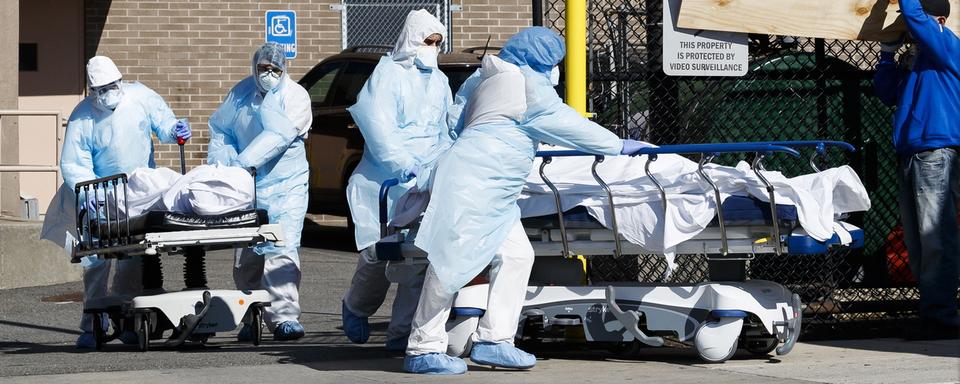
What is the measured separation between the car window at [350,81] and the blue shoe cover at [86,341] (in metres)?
5.52

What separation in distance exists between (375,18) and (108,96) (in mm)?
9501

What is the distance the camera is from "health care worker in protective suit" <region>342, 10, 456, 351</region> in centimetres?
845

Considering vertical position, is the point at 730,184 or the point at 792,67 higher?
the point at 792,67

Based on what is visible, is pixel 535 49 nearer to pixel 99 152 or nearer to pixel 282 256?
pixel 282 256

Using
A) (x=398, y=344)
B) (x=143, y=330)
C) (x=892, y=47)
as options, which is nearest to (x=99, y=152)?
(x=143, y=330)

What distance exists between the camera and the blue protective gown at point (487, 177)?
7.27m

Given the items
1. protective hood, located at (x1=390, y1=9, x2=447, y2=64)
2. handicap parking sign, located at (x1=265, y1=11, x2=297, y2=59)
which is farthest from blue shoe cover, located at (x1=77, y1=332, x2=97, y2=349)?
handicap parking sign, located at (x1=265, y1=11, x2=297, y2=59)

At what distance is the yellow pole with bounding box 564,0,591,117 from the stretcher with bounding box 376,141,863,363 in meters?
0.96

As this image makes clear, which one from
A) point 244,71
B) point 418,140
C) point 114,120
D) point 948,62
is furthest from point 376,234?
point 244,71

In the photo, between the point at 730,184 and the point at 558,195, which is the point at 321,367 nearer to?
the point at 558,195

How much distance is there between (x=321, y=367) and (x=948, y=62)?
145 inches

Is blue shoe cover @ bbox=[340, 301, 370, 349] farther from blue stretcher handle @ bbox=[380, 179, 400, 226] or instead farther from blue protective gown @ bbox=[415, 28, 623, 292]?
blue protective gown @ bbox=[415, 28, 623, 292]

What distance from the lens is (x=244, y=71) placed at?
60.4 ft

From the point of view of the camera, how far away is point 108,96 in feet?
30.7
